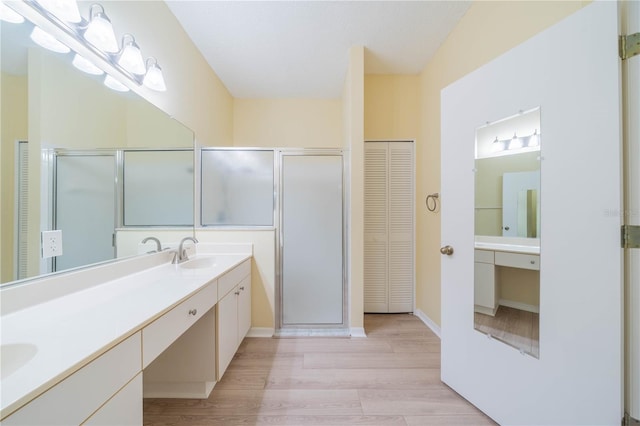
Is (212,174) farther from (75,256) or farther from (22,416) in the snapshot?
(22,416)

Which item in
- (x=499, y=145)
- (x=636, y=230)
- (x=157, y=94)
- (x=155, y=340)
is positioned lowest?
→ (x=155, y=340)

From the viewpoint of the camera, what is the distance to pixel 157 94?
168cm

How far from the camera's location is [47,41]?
102 centimetres

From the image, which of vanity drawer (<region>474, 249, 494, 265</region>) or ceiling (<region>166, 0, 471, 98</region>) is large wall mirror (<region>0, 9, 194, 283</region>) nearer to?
ceiling (<region>166, 0, 471, 98</region>)

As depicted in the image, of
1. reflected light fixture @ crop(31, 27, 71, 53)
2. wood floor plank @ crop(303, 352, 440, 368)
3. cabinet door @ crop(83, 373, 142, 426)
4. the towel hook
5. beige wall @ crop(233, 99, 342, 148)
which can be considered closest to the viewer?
cabinet door @ crop(83, 373, 142, 426)

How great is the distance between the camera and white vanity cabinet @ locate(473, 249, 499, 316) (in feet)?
4.59

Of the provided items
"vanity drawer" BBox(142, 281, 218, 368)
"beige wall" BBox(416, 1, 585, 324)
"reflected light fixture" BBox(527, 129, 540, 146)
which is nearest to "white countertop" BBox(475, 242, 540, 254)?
"reflected light fixture" BBox(527, 129, 540, 146)

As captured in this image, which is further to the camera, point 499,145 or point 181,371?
point 181,371

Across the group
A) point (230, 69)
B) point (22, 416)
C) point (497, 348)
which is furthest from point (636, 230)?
point (230, 69)

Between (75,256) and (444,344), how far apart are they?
7.45 feet

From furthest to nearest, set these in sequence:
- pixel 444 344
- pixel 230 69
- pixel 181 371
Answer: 1. pixel 230 69
2. pixel 444 344
3. pixel 181 371

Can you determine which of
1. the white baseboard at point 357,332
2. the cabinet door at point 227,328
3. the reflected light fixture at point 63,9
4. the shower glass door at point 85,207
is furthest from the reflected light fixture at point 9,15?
the white baseboard at point 357,332

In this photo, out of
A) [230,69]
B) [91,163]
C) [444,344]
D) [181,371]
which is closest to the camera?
[91,163]

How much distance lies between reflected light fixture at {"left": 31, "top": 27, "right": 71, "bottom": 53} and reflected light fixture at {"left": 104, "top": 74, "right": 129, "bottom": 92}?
205 mm
